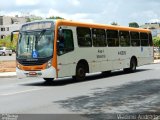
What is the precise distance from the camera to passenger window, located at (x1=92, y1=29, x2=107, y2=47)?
21.9 meters

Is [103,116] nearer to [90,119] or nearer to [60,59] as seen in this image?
[90,119]

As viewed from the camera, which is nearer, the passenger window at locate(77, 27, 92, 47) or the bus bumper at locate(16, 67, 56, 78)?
the bus bumper at locate(16, 67, 56, 78)

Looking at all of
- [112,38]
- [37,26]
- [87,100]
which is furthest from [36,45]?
[112,38]

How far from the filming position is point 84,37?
20969mm

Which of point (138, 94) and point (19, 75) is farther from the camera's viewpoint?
point (19, 75)

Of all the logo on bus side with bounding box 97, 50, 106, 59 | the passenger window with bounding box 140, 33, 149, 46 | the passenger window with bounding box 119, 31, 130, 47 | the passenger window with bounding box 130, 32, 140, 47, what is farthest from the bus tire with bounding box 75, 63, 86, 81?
the passenger window with bounding box 140, 33, 149, 46

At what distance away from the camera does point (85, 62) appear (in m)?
21.0

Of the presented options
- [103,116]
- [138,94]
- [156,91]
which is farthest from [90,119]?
[156,91]

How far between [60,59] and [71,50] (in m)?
1.12

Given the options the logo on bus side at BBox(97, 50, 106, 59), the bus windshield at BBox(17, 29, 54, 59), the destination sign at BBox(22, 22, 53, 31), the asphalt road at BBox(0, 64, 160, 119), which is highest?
the destination sign at BBox(22, 22, 53, 31)

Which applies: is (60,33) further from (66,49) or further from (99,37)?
(99,37)

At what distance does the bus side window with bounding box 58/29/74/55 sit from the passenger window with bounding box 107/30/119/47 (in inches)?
168

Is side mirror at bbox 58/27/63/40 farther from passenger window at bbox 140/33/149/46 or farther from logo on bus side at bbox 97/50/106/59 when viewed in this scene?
passenger window at bbox 140/33/149/46

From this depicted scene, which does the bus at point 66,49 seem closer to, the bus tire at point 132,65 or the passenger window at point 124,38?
the passenger window at point 124,38
